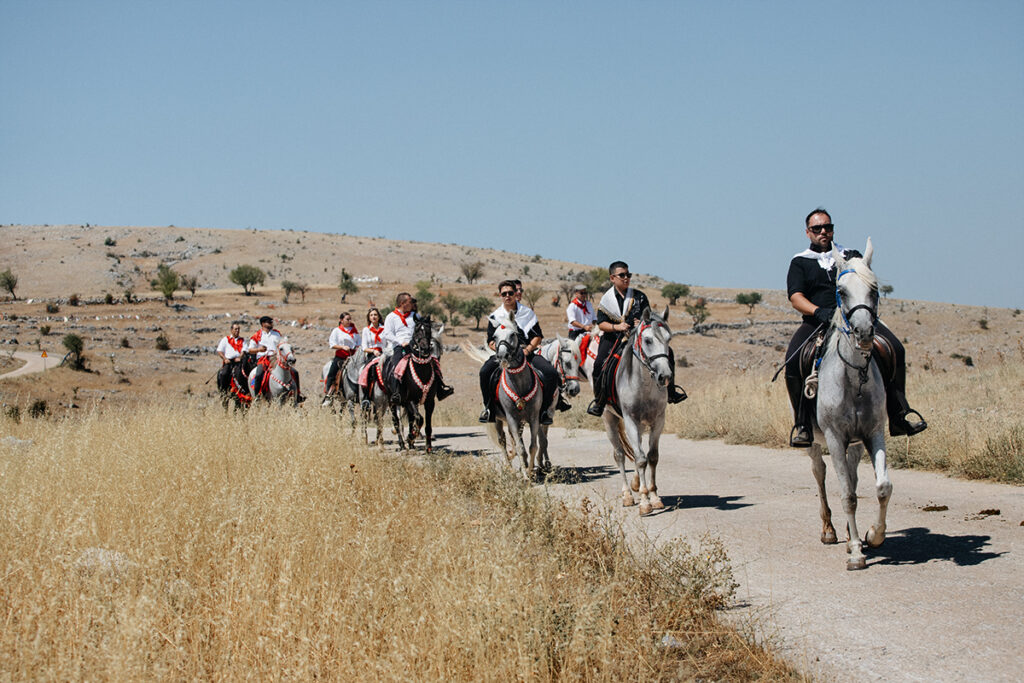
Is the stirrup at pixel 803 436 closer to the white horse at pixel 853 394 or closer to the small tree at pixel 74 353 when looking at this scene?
the white horse at pixel 853 394

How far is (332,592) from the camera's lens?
490 cm

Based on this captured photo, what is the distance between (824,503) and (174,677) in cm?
570

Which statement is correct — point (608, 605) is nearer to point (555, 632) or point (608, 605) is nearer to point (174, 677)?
point (555, 632)

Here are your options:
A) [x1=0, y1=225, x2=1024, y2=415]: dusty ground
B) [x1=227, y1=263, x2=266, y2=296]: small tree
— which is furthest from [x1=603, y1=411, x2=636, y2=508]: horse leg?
[x1=227, y1=263, x2=266, y2=296]: small tree

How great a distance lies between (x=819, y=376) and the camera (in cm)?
747

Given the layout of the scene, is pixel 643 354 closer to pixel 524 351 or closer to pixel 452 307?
pixel 524 351

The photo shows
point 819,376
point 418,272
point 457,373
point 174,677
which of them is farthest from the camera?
point 418,272

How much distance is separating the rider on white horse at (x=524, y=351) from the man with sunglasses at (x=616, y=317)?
158cm

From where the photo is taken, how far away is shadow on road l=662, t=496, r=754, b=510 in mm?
9773

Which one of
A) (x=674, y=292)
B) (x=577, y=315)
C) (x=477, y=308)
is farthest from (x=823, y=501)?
(x=674, y=292)

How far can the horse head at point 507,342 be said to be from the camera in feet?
39.1

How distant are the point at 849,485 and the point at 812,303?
1.92 m

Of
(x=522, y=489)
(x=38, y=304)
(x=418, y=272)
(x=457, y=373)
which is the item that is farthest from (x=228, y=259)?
(x=522, y=489)

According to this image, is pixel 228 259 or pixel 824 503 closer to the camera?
pixel 824 503
